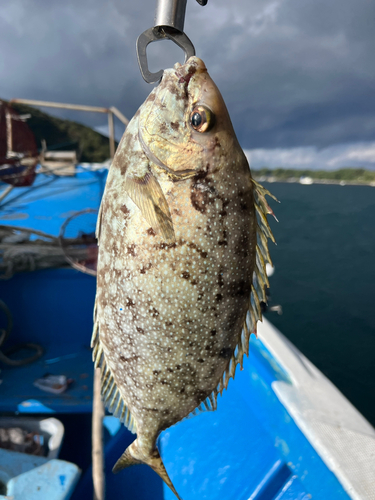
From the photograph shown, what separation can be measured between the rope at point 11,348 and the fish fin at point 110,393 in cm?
312

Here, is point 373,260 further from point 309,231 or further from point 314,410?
point 314,410

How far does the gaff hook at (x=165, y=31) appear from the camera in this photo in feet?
2.86

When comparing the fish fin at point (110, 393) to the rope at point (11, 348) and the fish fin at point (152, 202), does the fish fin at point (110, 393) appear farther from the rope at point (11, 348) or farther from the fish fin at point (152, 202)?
the rope at point (11, 348)

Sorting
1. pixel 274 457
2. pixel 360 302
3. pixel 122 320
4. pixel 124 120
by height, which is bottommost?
pixel 360 302

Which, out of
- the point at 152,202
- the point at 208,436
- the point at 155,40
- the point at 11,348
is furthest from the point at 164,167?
the point at 11,348

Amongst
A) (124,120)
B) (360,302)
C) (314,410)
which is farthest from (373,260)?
(314,410)

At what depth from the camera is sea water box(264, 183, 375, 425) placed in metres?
7.59

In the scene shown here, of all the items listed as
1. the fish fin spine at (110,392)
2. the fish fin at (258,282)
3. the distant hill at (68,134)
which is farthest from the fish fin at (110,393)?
the distant hill at (68,134)

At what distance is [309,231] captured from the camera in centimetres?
2423

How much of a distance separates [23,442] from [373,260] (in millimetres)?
19054

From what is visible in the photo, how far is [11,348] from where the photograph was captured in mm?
4070

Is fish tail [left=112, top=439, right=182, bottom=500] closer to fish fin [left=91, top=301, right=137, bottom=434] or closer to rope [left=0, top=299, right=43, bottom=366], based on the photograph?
fish fin [left=91, top=301, right=137, bottom=434]

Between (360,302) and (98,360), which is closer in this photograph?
(98,360)

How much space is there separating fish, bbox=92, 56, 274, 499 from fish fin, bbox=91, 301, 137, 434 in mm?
215
